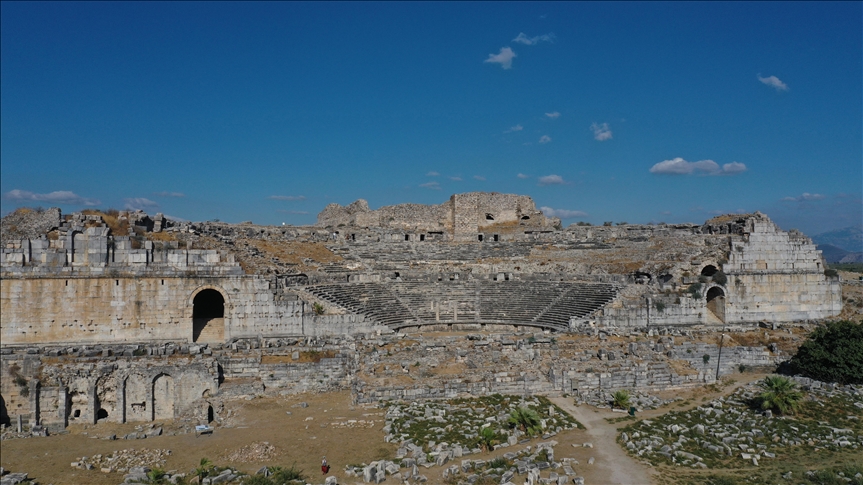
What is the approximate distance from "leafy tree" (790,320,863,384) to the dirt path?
369 inches

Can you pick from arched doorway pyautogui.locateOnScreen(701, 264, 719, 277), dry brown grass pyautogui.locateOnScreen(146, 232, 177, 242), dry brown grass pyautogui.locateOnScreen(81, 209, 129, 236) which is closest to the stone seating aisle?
dry brown grass pyautogui.locateOnScreen(146, 232, 177, 242)

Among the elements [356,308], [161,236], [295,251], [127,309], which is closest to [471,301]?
[356,308]

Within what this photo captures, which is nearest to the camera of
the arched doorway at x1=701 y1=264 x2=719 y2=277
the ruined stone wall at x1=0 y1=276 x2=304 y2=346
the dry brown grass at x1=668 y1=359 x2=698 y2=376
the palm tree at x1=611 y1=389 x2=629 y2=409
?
the palm tree at x1=611 y1=389 x2=629 y2=409

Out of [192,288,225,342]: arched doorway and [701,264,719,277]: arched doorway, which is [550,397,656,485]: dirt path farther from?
[701,264,719,277]: arched doorway

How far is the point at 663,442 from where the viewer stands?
15609 mm

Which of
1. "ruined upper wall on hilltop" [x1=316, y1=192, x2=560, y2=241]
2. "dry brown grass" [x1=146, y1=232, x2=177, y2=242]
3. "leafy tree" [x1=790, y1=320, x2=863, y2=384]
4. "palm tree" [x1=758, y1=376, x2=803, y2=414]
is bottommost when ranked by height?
"palm tree" [x1=758, y1=376, x2=803, y2=414]

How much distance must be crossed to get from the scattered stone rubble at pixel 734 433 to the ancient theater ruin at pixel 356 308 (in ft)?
10.4

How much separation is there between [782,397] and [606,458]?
7.85m

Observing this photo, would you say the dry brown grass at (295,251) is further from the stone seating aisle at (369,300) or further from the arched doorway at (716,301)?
the arched doorway at (716,301)

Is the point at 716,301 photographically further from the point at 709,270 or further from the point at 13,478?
the point at 13,478

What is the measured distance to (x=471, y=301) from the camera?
102 ft

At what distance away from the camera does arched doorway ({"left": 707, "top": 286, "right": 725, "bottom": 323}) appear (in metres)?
29.5

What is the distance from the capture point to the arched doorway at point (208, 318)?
25.7 m

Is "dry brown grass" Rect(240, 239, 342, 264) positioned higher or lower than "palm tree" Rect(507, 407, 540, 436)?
higher
